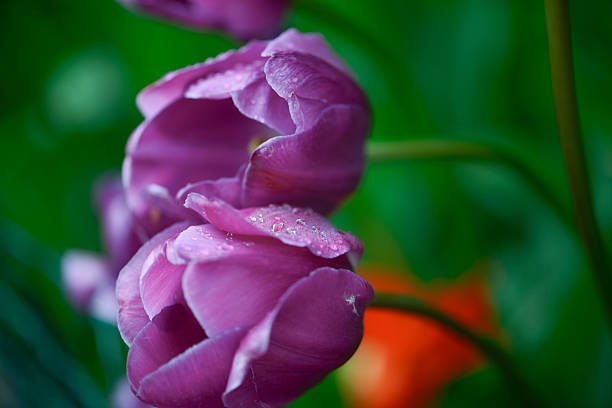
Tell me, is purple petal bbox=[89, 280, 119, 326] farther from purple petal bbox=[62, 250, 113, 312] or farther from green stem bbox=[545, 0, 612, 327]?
green stem bbox=[545, 0, 612, 327]

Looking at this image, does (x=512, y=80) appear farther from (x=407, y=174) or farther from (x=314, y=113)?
(x=314, y=113)

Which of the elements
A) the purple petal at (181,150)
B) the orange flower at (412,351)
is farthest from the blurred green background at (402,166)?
the purple petal at (181,150)

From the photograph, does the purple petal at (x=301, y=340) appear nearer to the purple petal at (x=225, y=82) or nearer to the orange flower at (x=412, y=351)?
the purple petal at (x=225, y=82)

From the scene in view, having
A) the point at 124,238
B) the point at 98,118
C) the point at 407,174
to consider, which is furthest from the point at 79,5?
the point at 124,238

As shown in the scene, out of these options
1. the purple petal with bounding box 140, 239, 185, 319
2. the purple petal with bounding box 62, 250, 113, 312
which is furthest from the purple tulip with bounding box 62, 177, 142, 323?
the purple petal with bounding box 140, 239, 185, 319

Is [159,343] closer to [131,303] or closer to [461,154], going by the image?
[131,303]

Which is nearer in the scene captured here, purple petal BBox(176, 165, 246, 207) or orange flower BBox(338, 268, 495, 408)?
purple petal BBox(176, 165, 246, 207)
